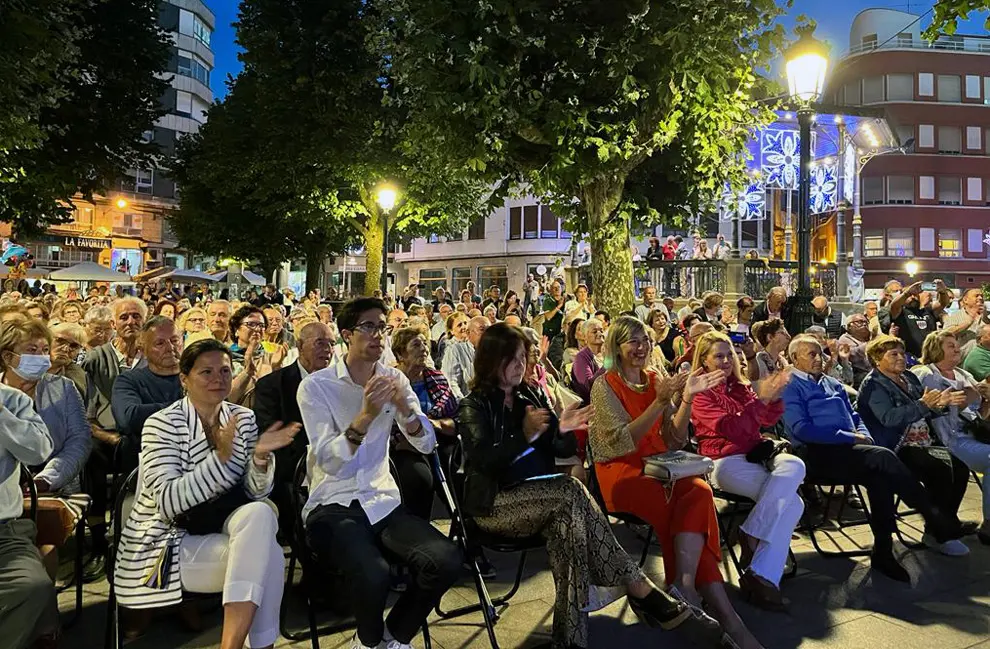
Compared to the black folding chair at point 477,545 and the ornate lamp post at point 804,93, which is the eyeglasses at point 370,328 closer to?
the black folding chair at point 477,545

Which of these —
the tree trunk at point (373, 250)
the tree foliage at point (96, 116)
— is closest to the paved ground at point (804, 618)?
the tree foliage at point (96, 116)

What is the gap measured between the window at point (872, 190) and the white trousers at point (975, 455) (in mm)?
46441

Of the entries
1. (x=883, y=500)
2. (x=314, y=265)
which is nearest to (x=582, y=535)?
(x=883, y=500)

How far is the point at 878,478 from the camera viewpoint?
16.0ft

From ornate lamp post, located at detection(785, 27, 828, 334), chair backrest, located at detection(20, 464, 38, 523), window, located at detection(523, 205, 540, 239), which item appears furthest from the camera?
window, located at detection(523, 205, 540, 239)

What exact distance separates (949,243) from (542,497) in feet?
170

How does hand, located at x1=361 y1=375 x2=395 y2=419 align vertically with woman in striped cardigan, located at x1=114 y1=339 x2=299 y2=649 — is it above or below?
above

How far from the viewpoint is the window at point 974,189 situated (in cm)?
4616

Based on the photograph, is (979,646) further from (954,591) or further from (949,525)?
(949,525)

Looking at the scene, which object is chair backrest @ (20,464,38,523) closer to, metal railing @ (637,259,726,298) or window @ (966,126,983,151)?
metal railing @ (637,259,726,298)

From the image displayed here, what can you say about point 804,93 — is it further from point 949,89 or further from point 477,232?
point 949,89

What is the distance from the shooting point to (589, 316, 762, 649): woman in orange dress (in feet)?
12.6

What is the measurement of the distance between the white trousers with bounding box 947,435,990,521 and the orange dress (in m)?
2.68

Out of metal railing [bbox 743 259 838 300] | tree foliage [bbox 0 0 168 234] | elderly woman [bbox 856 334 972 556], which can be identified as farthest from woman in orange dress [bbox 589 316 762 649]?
tree foliage [bbox 0 0 168 234]
